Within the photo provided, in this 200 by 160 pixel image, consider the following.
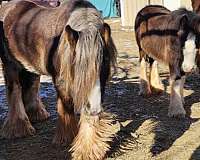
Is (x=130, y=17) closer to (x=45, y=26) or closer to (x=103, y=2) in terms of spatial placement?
(x=103, y=2)

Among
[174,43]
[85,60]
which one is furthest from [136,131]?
[85,60]

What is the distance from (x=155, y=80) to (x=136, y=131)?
241cm

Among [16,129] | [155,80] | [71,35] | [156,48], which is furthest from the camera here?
[155,80]

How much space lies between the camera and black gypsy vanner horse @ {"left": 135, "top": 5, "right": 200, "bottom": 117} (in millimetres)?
6125

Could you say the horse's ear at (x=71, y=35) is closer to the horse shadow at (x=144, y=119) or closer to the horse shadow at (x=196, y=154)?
the horse shadow at (x=144, y=119)

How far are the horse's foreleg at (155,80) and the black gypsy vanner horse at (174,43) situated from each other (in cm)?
23

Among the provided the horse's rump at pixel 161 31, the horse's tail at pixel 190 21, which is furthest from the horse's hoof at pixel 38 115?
the horse's tail at pixel 190 21

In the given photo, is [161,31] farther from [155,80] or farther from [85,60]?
[85,60]

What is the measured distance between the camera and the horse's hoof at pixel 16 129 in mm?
5594

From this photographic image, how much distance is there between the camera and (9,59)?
570 cm

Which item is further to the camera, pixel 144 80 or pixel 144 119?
pixel 144 80

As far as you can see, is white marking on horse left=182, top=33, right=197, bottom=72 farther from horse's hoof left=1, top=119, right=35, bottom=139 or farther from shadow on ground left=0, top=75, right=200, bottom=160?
horse's hoof left=1, top=119, right=35, bottom=139

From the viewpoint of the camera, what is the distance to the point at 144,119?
20.2 feet

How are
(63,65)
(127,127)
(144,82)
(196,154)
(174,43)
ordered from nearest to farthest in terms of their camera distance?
(63,65) → (196,154) → (127,127) → (174,43) → (144,82)
